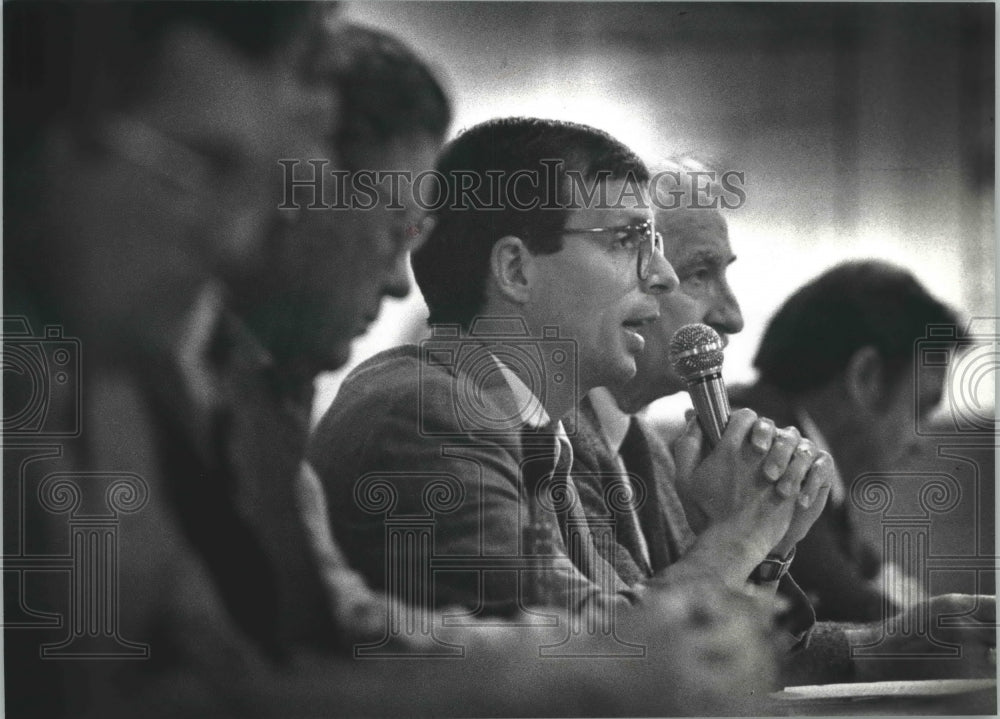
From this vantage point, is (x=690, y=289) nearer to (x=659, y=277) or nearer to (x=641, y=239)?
(x=659, y=277)

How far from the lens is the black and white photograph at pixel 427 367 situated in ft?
12.5

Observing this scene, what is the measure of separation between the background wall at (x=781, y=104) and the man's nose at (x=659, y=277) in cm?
21

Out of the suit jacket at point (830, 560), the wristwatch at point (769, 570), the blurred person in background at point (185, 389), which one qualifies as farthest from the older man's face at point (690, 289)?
the blurred person in background at point (185, 389)

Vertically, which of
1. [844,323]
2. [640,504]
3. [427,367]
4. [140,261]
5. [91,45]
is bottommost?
[640,504]

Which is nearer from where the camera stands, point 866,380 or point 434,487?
point 434,487

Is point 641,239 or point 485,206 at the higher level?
point 485,206

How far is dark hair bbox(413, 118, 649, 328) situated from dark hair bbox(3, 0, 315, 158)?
687 millimetres

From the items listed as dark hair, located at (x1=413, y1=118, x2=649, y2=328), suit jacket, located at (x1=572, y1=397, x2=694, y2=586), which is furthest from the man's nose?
suit jacket, located at (x1=572, y1=397, x2=694, y2=586)

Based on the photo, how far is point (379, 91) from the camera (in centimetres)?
385

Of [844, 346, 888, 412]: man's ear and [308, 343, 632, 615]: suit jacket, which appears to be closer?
[308, 343, 632, 615]: suit jacket

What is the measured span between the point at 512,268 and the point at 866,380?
46.7 inches

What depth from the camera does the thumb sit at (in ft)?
12.5

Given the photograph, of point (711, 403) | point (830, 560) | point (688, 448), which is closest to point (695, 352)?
point (711, 403)

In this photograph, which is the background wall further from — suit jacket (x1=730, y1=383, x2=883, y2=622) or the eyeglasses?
the eyeglasses
